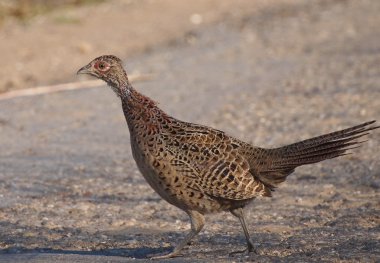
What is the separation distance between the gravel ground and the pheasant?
0.43m

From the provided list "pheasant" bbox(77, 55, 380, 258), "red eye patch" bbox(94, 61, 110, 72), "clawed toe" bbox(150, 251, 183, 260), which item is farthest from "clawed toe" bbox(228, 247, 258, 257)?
"red eye patch" bbox(94, 61, 110, 72)

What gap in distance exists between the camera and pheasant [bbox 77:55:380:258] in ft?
23.4

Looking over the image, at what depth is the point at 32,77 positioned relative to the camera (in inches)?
685

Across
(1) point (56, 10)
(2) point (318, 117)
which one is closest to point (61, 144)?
(2) point (318, 117)

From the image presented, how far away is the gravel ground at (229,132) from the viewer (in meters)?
7.84

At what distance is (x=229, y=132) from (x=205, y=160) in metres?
5.47

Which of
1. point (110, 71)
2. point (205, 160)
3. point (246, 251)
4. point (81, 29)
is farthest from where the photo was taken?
point (81, 29)

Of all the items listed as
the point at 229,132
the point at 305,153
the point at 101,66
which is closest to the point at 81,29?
the point at 229,132

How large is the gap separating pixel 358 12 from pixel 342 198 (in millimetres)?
13322

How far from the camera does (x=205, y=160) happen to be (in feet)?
23.6

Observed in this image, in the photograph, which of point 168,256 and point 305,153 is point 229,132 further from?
point 168,256

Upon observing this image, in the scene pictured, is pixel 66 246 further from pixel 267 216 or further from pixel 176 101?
pixel 176 101

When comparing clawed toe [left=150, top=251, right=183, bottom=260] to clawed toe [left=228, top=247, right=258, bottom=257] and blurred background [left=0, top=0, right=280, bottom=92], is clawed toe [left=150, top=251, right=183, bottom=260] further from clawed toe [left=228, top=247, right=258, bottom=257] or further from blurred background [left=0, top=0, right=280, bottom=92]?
blurred background [left=0, top=0, right=280, bottom=92]

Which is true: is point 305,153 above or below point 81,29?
below
